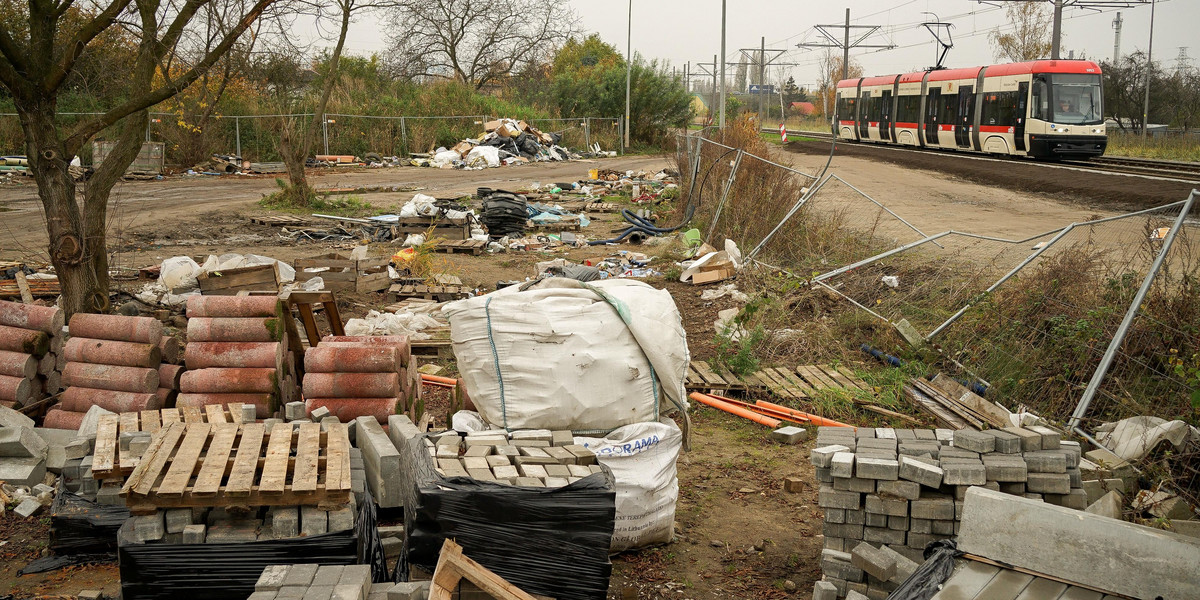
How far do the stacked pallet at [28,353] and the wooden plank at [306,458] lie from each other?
10.4 ft

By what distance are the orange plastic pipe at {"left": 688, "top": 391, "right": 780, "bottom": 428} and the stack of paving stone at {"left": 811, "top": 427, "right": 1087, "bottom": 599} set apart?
2839 mm

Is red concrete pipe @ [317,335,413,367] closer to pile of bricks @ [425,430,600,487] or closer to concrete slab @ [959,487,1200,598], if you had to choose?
pile of bricks @ [425,430,600,487]

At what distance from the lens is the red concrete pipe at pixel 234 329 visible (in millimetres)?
6461

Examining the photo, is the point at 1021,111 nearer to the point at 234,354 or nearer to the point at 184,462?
the point at 234,354

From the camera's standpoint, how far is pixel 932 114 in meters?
32.2

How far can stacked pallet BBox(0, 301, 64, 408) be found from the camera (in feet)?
22.0

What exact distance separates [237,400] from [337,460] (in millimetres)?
2163

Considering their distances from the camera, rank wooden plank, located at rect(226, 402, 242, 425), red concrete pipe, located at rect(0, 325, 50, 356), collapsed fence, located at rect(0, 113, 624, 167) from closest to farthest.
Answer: wooden plank, located at rect(226, 402, 242, 425) < red concrete pipe, located at rect(0, 325, 50, 356) < collapsed fence, located at rect(0, 113, 624, 167)

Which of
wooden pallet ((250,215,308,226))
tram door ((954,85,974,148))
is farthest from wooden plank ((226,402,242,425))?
tram door ((954,85,974,148))

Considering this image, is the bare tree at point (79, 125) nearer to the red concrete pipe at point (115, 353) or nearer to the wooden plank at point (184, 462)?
the red concrete pipe at point (115, 353)

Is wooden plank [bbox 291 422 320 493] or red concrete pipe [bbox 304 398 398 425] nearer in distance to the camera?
wooden plank [bbox 291 422 320 493]

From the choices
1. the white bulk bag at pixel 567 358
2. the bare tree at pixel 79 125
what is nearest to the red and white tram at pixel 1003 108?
the bare tree at pixel 79 125

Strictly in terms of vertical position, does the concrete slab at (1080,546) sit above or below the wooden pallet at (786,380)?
above

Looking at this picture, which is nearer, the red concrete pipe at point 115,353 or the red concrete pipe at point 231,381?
the red concrete pipe at point 231,381
